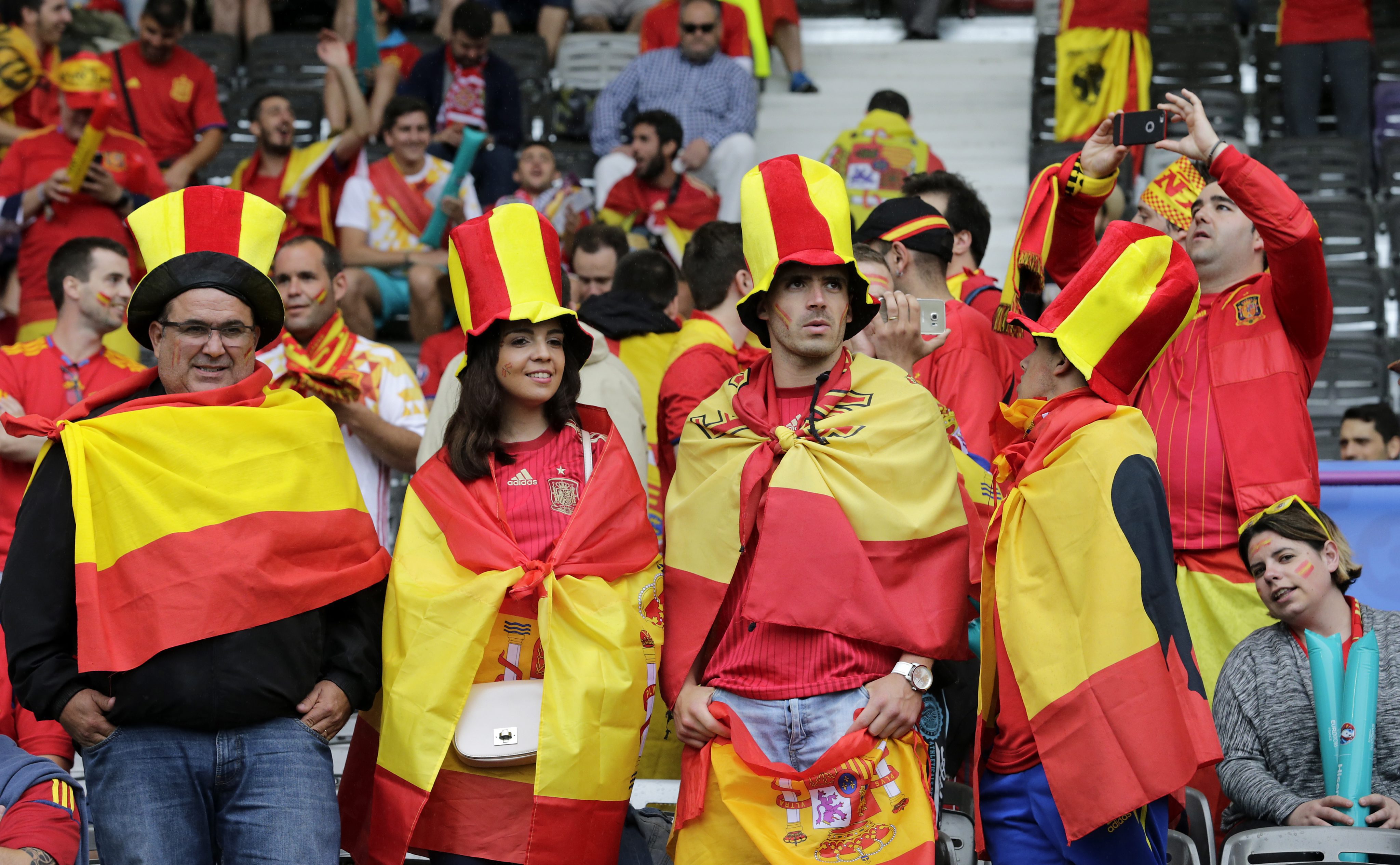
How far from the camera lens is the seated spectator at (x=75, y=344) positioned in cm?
464

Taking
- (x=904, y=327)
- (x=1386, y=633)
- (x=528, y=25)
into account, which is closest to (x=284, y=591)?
(x=904, y=327)

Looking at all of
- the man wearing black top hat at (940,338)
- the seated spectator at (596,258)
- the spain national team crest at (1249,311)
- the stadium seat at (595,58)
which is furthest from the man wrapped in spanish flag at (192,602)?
the stadium seat at (595,58)

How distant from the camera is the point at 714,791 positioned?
9.89 ft

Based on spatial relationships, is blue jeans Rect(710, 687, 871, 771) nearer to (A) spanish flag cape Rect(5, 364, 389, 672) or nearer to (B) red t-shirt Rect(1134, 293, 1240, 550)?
(A) spanish flag cape Rect(5, 364, 389, 672)

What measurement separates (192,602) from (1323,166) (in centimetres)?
705

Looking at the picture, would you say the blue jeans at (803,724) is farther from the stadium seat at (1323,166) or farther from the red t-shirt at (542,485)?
the stadium seat at (1323,166)

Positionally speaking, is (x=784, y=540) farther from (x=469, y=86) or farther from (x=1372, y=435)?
(x=469, y=86)

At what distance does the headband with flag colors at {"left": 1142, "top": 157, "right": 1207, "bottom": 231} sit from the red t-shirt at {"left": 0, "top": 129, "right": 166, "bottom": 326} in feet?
15.5

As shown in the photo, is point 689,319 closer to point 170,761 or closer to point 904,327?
point 904,327

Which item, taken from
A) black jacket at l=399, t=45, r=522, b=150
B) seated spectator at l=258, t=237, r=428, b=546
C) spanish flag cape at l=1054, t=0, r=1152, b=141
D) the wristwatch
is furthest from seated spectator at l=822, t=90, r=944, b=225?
the wristwatch

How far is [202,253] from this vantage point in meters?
3.25

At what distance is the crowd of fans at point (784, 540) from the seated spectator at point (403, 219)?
259 centimetres

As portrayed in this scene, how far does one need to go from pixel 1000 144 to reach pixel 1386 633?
5882mm

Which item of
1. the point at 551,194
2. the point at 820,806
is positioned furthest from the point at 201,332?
the point at 551,194
